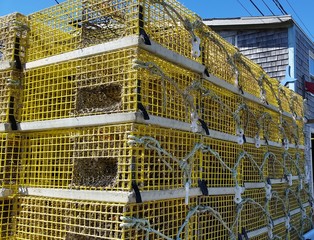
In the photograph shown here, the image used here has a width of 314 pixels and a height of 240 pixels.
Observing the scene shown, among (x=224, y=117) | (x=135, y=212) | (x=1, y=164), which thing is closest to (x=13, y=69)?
(x=1, y=164)

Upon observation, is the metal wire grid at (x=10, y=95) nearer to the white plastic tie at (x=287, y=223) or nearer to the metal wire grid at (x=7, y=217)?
the metal wire grid at (x=7, y=217)

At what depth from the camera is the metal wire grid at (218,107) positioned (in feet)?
12.1

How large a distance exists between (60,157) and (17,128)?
62 cm

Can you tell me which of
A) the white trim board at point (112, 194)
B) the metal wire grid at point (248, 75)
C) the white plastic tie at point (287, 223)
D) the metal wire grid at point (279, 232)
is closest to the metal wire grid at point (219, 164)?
the white trim board at point (112, 194)

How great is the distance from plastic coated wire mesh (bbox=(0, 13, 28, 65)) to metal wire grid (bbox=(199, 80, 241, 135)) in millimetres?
1853

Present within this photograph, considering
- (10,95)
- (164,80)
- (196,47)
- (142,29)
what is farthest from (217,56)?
(10,95)

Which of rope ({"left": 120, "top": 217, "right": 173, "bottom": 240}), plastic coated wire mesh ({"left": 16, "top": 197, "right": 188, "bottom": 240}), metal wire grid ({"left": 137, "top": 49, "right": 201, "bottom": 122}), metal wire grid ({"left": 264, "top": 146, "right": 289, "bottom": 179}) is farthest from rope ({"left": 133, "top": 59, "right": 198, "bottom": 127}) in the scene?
metal wire grid ({"left": 264, "top": 146, "right": 289, "bottom": 179})

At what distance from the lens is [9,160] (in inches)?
138

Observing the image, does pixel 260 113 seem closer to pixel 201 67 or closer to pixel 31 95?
pixel 201 67

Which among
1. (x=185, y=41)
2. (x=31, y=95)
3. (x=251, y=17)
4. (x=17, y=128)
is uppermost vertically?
(x=251, y=17)

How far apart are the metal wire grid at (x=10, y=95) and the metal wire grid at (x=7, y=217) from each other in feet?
2.52

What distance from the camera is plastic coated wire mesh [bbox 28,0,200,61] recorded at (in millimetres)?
2990

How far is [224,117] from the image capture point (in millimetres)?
4059

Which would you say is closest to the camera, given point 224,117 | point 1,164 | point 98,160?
point 98,160
